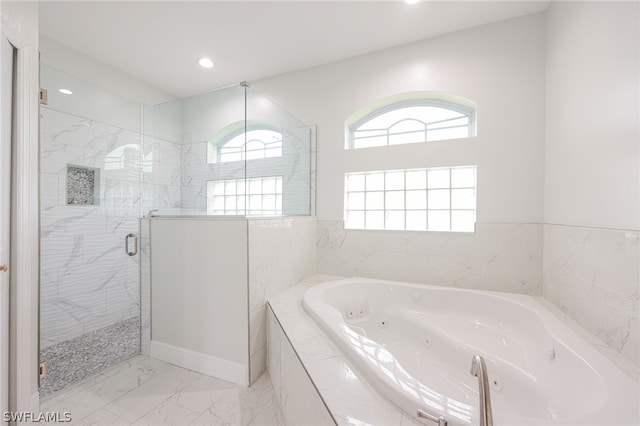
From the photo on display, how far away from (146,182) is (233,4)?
62.1 inches

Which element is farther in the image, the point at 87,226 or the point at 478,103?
the point at 87,226

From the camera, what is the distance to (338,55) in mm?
2586

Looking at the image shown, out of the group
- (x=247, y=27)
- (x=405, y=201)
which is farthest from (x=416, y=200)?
(x=247, y=27)

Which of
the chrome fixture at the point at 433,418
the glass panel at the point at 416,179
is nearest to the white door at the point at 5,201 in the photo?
the chrome fixture at the point at 433,418

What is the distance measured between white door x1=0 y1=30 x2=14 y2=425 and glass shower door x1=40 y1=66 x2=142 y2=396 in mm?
727

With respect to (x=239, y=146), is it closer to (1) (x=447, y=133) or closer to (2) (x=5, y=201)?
(2) (x=5, y=201)

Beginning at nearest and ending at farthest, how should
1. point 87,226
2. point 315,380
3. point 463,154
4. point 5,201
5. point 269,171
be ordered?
1. point 315,380
2. point 5,201
3. point 269,171
4. point 463,154
5. point 87,226

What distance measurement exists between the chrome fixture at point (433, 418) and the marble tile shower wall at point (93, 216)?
2.01 m

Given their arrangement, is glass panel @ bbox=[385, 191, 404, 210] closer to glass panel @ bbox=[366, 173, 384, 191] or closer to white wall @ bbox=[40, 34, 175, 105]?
glass panel @ bbox=[366, 173, 384, 191]

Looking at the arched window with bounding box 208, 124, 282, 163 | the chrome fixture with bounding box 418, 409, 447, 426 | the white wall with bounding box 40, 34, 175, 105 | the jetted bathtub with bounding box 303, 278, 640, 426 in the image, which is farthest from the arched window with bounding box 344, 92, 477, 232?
the white wall with bounding box 40, 34, 175, 105

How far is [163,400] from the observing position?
1.58 m

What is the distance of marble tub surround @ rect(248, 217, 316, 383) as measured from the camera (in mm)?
1747

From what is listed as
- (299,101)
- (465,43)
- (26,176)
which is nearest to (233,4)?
(299,101)

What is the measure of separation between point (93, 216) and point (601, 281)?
149 inches
